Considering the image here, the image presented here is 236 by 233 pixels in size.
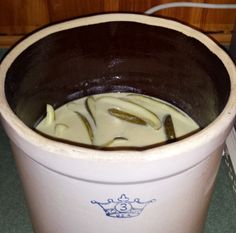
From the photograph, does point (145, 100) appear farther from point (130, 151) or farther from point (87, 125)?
point (130, 151)

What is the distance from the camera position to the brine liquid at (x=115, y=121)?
0.63 meters

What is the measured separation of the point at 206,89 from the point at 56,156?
0.23 meters

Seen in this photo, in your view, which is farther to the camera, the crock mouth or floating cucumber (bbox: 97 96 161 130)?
floating cucumber (bbox: 97 96 161 130)

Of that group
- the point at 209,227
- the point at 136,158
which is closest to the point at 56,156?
the point at 136,158

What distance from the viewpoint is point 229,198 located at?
0.78 metres

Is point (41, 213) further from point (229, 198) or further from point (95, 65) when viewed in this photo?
point (229, 198)

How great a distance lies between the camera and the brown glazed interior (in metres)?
0.56

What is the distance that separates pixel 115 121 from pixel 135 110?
3 cm

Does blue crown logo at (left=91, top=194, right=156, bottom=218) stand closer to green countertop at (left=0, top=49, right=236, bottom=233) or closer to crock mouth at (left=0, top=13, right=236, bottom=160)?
crock mouth at (left=0, top=13, right=236, bottom=160)

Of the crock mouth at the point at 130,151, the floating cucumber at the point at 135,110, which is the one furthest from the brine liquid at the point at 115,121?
the crock mouth at the point at 130,151

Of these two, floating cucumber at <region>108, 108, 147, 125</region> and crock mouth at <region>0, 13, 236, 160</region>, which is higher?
crock mouth at <region>0, 13, 236, 160</region>

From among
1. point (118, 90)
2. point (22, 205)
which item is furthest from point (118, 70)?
point (22, 205)

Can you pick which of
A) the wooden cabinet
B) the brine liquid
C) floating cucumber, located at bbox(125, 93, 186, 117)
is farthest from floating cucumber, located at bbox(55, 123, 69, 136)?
the wooden cabinet

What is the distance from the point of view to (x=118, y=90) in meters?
0.72
